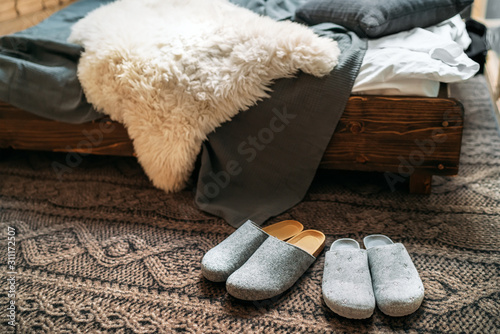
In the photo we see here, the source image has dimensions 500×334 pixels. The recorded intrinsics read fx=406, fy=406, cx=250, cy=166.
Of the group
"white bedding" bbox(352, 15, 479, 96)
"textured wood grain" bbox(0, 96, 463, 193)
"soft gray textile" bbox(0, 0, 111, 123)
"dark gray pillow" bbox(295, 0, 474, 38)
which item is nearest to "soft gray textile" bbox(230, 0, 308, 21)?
"dark gray pillow" bbox(295, 0, 474, 38)

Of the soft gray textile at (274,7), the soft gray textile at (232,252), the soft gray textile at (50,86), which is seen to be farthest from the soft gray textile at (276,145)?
the soft gray textile at (50,86)

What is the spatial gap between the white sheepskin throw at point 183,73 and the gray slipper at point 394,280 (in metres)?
0.52

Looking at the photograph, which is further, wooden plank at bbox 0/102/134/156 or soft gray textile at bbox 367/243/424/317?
wooden plank at bbox 0/102/134/156

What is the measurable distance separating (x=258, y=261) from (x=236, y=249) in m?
0.07

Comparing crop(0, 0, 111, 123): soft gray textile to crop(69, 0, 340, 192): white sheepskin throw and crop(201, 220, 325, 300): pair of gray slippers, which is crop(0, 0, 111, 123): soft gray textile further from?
crop(201, 220, 325, 300): pair of gray slippers

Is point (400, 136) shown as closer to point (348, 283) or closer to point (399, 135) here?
point (399, 135)

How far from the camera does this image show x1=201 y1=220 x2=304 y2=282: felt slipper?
0.96 metres

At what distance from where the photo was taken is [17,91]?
4.26 ft

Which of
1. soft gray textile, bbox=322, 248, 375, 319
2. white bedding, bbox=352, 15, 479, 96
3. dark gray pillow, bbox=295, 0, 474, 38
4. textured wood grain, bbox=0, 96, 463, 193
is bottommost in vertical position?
soft gray textile, bbox=322, 248, 375, 319

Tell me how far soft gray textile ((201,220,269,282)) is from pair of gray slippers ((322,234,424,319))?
0.19 meters

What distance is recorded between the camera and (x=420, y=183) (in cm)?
123

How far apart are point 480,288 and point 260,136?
682 mm

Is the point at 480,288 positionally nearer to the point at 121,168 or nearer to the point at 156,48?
the point at 156,48

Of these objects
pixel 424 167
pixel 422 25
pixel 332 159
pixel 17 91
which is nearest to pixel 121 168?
pixel 17 91
